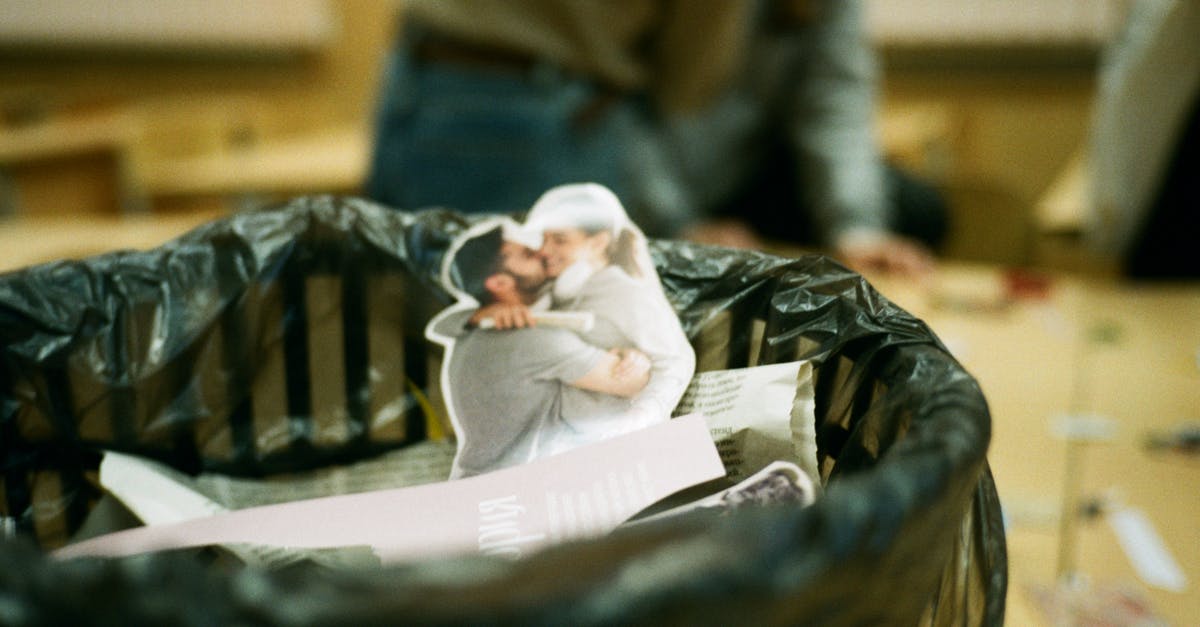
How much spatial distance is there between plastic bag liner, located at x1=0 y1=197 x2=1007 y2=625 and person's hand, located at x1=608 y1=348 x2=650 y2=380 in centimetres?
3

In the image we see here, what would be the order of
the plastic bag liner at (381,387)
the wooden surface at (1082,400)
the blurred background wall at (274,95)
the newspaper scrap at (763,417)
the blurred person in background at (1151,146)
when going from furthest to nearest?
the blurred background wall at (274,95), the blurred person in background at (1151,146), the wooden surface at (1082,400), the newspaper scrap at (763,417), the plastic bag liner at (381,387)

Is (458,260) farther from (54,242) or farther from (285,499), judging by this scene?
(54,242)

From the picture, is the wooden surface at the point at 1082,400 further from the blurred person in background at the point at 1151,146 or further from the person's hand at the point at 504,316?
the person's hand at the point at 504,316

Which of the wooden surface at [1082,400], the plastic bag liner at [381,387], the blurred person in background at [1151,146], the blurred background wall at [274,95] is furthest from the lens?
the blurred background wall at [274,95]

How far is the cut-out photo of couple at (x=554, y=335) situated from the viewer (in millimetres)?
338

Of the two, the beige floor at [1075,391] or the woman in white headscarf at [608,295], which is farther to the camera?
the beige floor at [1075,391]

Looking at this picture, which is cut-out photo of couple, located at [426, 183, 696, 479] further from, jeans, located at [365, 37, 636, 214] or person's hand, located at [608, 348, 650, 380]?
jeans, located at [365, 37, 636, 214]

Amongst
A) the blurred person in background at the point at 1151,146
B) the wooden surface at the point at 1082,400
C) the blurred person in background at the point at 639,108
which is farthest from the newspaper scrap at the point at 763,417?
the blurred person in background at the point at 639,108

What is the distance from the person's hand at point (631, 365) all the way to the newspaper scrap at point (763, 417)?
2 centimetres

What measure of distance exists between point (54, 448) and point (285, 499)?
107mm

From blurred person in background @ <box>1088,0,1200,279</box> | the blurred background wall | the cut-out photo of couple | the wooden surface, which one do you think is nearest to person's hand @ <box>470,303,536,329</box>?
the cut-out photo of couple

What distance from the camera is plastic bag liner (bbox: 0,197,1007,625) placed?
17 centimetres

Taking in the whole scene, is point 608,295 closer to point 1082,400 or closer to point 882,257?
point 1082,400

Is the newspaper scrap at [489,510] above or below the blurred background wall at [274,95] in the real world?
above
